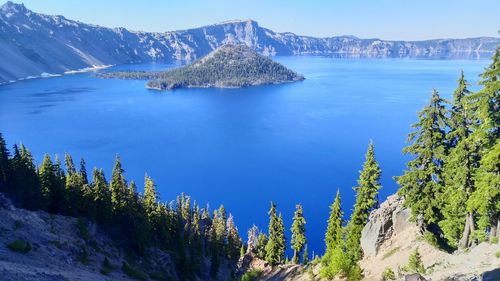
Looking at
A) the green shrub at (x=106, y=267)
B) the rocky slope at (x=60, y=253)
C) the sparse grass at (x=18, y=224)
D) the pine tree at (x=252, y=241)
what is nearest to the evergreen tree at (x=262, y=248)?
the pine tree at (x=252, y=241)

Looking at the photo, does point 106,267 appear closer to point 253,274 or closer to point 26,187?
point 26,187

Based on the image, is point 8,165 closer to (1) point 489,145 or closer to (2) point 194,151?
(1) point 489,145

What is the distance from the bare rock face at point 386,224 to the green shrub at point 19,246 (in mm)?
30583

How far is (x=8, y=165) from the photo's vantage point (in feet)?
183

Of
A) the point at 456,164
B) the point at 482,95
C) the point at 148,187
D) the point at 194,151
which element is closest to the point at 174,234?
the point at 148,187

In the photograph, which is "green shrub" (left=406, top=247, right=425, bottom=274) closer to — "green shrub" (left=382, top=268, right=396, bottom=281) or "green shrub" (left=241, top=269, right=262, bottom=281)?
"green shrub" (left=382, top=268, right=396, bottom=281)

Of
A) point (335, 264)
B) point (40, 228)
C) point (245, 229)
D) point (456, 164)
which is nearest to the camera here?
point (456, 164)

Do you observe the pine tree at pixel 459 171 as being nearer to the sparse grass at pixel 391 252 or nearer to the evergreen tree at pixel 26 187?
the sparse grass at pixel 391 252

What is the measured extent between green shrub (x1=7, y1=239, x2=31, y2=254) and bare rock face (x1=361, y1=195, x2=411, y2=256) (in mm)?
30583

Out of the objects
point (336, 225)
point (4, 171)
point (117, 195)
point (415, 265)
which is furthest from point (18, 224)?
point (336, 225)

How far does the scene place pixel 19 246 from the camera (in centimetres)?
3119

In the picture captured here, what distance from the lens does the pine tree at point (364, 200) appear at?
4106cm

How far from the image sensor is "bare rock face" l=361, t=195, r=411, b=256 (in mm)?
38875

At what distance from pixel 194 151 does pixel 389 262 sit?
5427 inches
